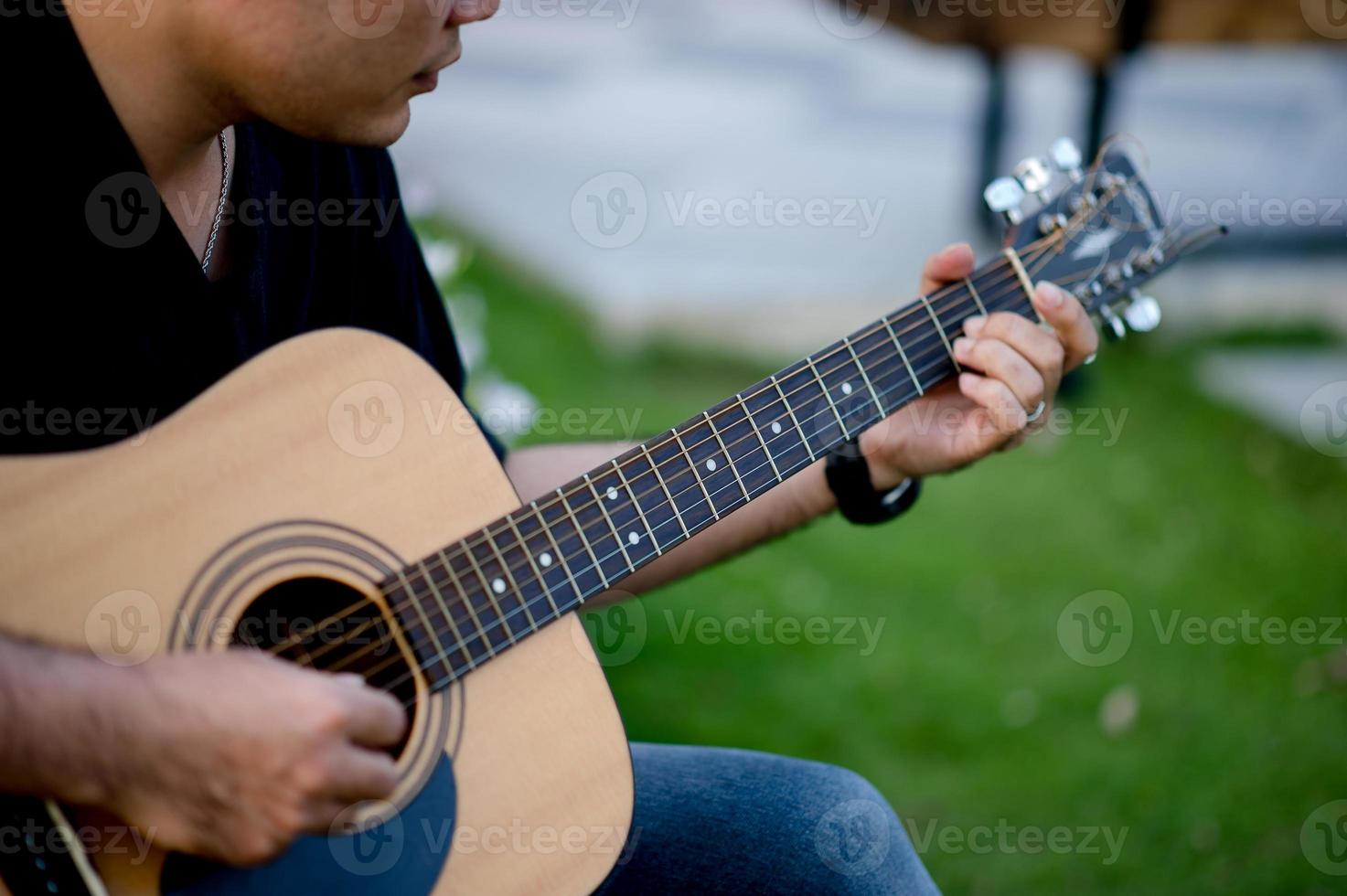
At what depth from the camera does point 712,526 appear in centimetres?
192

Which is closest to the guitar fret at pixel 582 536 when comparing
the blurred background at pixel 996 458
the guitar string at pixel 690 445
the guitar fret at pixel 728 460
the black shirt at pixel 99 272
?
the guitar string at pixel 690 445

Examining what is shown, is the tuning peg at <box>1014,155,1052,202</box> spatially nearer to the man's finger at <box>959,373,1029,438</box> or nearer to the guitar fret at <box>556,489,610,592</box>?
the man's finger at <box>959,373,1029,438</box>

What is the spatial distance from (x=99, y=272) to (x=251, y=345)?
22 centimetres

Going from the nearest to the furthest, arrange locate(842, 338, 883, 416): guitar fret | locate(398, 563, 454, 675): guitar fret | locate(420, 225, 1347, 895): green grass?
locate(398, 563, 454, 675): guitar fret, locate(842, 338, 883, 416): guitar fret, locate(420, 225, 1347, 895): green grass

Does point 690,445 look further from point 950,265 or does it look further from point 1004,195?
point 1004,195

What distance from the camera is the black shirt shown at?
1358 millimetres

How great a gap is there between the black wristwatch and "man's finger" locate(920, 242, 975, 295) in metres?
0.29

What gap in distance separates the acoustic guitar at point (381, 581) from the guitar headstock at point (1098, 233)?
0.71 meters

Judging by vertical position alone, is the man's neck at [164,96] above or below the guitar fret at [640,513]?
above

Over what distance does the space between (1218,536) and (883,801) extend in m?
2.68

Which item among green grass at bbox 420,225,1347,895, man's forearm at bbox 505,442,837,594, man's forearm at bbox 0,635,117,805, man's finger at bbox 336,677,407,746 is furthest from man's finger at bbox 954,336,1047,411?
green grass at bbox 420,225,1347,895

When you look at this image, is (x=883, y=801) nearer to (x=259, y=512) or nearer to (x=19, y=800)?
(x=259, y=512)

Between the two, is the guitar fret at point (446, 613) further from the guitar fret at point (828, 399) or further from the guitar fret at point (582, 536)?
the guitar fret at point (828, 399)

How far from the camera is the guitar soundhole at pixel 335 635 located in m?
1.40
